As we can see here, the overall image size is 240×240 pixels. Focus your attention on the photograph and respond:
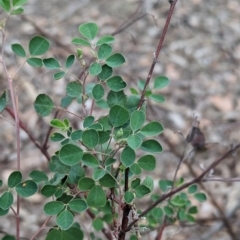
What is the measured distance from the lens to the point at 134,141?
0.69 meters

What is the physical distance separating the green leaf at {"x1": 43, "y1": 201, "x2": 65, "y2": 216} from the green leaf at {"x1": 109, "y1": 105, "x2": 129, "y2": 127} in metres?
0.14

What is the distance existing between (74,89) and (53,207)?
19 cm

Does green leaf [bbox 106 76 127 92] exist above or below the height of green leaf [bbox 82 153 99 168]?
above

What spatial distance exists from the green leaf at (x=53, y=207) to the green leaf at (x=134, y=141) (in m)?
0.14

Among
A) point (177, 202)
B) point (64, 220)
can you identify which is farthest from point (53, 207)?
point (177, 202)

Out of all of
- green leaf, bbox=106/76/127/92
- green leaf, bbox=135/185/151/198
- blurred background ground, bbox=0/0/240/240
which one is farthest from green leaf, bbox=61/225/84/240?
blurred background ground, bbox=0/0/240/240

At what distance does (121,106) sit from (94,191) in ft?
0.42

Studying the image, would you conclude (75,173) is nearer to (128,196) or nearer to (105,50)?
(128,196)

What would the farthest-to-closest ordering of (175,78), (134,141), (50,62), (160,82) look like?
(175,78)
(160,82)
(50,62)
(134,141)

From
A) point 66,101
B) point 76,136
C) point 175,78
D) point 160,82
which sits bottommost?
point 76,136

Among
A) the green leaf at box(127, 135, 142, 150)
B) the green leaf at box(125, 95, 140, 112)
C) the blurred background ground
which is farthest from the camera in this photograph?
the blurred background ground

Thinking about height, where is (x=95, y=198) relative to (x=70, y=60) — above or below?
below

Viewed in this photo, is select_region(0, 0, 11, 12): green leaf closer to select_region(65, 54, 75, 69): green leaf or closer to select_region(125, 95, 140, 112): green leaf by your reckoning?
select_region(65, 54, 75, 69): green leaf

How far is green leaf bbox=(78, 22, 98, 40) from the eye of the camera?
0.82m
